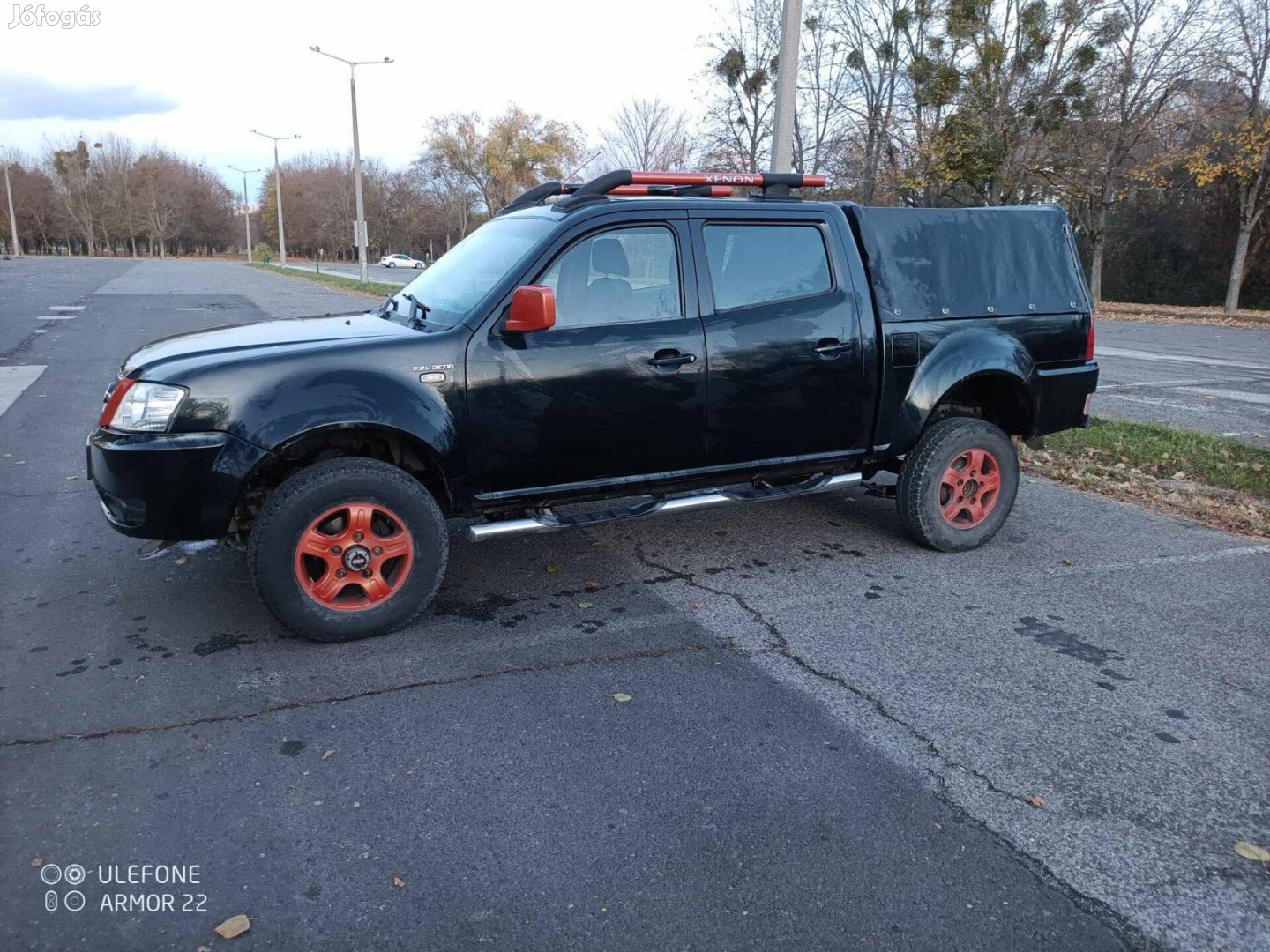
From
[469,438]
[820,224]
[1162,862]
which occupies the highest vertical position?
[820,224]

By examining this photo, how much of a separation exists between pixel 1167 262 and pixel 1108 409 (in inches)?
1188

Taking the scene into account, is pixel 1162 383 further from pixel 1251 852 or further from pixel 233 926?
pixel 233 926

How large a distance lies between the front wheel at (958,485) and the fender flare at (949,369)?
150mm

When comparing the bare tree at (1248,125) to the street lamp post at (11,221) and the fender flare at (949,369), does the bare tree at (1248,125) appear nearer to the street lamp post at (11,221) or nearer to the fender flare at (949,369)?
the fender flare at (949,369)

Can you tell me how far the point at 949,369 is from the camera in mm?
5238

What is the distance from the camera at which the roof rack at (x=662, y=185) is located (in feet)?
15.5

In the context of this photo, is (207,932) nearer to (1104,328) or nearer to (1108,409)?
(1108,409)

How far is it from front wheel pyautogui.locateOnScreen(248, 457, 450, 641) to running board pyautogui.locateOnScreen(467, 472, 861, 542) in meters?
0.29

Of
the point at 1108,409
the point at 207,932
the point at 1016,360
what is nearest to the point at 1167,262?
the point at 1108,409

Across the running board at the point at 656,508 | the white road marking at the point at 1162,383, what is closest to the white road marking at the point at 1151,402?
the white road marking at the point at 1162,383

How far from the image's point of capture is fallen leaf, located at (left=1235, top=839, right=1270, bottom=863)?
8.90ft

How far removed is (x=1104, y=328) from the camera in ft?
73.8

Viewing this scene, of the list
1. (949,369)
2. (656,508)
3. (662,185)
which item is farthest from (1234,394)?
(656,508)

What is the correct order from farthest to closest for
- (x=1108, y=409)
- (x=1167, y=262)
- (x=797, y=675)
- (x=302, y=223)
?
(x=302, y=223) → (x=1167, y=262) → (x=1108, y=409) → (x=797, y=675)
